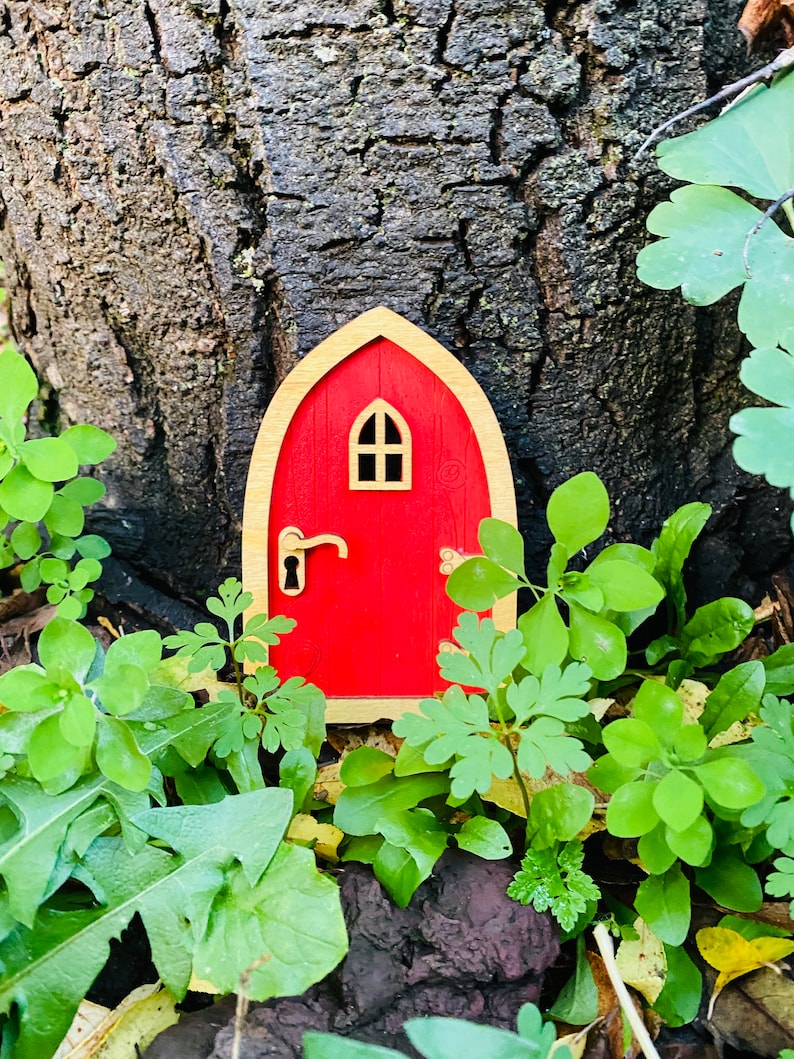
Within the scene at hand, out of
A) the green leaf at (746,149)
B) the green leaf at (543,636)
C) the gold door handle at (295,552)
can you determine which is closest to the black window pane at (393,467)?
the gold door handle at (295,552)

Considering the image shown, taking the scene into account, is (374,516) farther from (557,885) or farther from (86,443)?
(557,885)

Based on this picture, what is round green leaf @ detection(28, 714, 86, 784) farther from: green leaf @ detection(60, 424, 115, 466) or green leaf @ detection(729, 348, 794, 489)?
green leaf @ detection(729, 348, 794, 489)

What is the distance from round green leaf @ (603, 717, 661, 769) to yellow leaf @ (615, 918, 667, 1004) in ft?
0.92

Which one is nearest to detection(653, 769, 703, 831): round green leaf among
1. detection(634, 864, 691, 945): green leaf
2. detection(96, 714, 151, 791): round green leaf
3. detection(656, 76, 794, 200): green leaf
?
detection(634, 864, 691, 945): green leaf

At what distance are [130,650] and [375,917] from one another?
1.63 ft

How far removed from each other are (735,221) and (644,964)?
3.58 feet

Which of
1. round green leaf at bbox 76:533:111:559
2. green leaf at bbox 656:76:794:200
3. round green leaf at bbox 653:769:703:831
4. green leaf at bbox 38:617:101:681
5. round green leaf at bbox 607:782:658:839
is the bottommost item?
round green leaf at bbox 607:782:658:839

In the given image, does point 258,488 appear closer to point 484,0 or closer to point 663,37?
point 484,0

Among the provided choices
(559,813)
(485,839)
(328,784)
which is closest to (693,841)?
(559,813)

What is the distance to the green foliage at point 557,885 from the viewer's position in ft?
3.86

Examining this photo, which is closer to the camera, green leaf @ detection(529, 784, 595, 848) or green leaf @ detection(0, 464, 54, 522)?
green leaf @ detection(529, 784, 595, 848)

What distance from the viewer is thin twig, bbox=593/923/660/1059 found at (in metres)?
1.07

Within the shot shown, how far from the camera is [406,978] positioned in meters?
1.15

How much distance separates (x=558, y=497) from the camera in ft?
4.27
